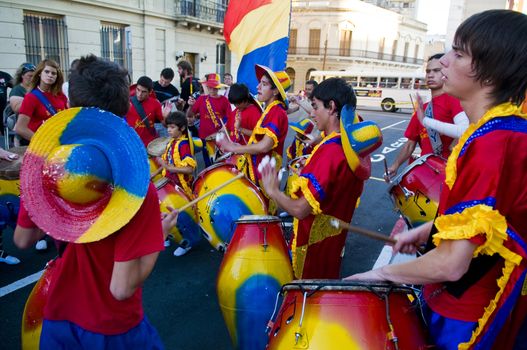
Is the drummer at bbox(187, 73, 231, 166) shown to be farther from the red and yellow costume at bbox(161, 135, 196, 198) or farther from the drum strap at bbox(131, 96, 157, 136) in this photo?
the red and yellow costume at bbox(161, 135, 196, 198)

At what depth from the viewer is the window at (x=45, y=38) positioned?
12.2 m

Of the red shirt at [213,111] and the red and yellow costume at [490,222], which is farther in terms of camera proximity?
the red shirt at [213,111]

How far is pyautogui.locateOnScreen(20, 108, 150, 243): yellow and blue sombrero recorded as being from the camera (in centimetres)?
136

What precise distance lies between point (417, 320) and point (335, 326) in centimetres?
35

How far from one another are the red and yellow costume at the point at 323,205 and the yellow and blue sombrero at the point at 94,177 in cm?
104

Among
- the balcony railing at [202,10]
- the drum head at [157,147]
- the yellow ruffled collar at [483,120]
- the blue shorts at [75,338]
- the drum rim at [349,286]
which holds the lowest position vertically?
the blue shorts at [75,338]

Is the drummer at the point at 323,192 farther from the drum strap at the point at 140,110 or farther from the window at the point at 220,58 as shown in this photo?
the window at the point at 220,58

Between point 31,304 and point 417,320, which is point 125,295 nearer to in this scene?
point 31,304

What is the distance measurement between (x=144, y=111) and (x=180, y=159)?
1330 mm

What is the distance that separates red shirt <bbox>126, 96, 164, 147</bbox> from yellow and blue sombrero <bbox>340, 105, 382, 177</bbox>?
3731 mm

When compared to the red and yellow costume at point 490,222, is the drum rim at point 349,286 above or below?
below

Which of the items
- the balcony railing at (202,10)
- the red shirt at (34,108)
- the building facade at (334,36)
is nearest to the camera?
the red shirt at (34,108)

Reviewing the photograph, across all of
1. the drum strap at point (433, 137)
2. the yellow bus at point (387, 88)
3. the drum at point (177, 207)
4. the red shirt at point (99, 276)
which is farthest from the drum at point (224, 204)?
the yellow bus at point (387, 88)

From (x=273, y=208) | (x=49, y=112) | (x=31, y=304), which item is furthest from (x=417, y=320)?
(x=49, y=112)
